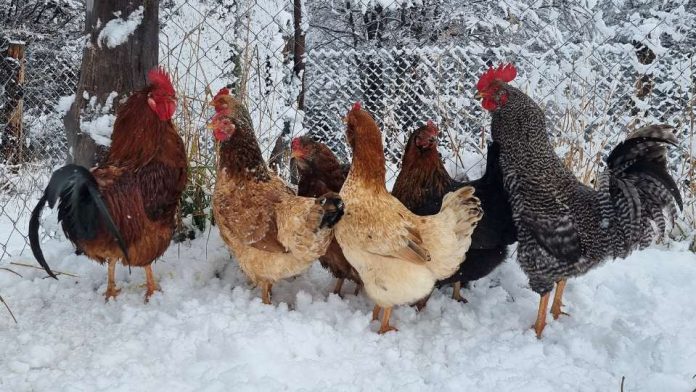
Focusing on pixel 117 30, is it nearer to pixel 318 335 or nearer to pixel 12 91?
pixel 318 335

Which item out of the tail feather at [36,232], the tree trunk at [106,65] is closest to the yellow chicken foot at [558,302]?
the tail feather at [36,232]

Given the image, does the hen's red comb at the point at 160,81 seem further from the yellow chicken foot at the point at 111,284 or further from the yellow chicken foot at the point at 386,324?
the yellow chicken foot at the point at 386,324

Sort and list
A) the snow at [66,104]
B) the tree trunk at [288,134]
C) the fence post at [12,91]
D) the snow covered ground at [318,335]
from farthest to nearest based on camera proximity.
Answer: the fence post at [12,91] → the tree trunk at [288,134] → the snow at [66,104] → the snow covered ground at [318,335]

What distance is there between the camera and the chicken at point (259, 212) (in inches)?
95.8

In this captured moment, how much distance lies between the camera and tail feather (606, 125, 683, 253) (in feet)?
7.87

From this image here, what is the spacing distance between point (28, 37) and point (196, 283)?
25.3 ft

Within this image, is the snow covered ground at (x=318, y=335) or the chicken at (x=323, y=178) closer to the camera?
the snow covered ground at (x=318, y=335)

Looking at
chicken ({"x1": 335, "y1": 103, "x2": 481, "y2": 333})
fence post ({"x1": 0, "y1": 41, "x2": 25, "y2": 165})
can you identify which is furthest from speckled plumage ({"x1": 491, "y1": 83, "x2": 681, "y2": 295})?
fence post ({"x1": 0, "y1": 41, "x2": 25, "y2": 165})

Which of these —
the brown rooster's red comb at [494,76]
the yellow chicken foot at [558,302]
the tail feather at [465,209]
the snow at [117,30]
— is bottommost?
the yellow chicken foot at [558,302]

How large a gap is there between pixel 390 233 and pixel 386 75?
4671 millimetres

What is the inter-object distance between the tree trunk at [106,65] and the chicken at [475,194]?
1546 mm

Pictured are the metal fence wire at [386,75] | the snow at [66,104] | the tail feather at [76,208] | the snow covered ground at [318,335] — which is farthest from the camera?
the metal fence wire at [386,75]

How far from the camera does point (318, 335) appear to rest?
92.5 inches

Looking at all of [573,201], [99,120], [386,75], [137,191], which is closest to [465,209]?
[573,201]
